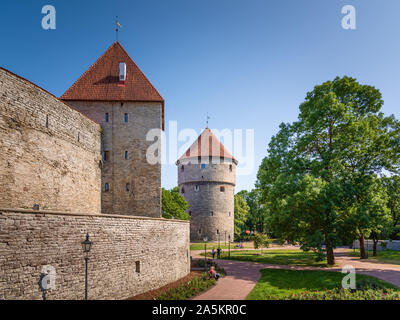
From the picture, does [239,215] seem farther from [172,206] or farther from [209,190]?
[172,206]

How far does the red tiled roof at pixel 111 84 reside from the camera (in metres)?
20.0

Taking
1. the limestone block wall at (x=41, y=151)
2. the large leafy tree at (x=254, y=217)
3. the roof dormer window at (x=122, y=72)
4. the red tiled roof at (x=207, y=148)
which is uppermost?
the roof dormer window at (x=122, y=72)

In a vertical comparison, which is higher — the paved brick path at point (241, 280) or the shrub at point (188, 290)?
the shrub at point (188, 290)

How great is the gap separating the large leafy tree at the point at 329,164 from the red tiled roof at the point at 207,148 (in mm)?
21379

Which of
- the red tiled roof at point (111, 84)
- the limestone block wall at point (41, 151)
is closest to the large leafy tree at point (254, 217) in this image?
the red tiled roof at point (111, 84)

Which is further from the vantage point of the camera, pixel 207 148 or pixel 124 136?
pixel 207 148

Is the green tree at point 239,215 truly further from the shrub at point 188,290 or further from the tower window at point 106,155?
the shrub at point 188,290

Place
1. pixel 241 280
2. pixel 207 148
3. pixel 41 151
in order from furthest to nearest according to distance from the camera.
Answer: pixel 207 148 → pixel 241 280 → pixel 41 151

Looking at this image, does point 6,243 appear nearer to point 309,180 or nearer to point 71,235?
point 71,235

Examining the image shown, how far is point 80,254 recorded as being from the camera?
10.2 m

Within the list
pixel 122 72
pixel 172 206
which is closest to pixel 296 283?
pixel 122 72

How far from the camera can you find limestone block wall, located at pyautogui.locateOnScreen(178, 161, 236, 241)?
43625 mm

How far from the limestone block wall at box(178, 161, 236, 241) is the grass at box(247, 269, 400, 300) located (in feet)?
81.7

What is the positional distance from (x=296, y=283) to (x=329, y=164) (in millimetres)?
8623
